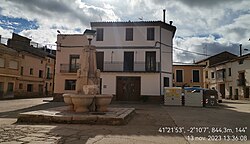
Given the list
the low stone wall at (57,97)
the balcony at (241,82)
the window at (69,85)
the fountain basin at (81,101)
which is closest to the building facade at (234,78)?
the balcony at (241,82)

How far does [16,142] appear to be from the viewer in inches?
194

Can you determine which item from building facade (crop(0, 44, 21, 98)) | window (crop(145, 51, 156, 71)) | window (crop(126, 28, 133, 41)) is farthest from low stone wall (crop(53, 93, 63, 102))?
window (crop(145, 51, 156, 71))

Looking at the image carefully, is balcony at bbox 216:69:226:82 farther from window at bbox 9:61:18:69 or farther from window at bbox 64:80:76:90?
window at bbox 9:61:18:69

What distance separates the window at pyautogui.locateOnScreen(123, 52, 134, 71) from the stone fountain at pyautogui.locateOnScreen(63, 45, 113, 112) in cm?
1278

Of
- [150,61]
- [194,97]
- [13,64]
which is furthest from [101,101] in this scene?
[13,64]

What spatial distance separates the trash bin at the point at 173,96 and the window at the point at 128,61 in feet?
17.2

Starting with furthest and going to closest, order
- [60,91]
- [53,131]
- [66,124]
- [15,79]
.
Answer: [15,79], [60,91], [66,124], [53,131]

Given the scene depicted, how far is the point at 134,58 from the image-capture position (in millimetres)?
22688

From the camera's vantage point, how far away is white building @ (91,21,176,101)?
22.0 metres

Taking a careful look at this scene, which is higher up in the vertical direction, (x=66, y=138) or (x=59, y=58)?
(x=59, y=58)

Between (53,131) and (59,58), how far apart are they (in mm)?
19509

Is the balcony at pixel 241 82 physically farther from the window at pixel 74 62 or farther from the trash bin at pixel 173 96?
the window at pixel 74 62

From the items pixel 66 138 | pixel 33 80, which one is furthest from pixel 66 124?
pixel 33 80

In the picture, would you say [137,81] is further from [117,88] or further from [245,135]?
[245,135]
